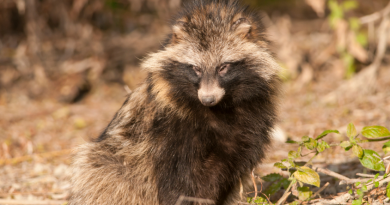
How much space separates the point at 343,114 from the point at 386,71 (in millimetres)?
2778

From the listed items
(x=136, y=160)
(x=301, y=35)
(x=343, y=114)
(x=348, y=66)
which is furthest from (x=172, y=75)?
(x=301, y=35)

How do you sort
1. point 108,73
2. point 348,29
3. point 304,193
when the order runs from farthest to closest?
point 108,73 < point 348,29 < point 304,193

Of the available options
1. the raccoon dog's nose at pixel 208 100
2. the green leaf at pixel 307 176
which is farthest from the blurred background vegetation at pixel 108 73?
the raccoon dog's nose at pixel 208 100

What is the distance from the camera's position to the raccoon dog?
12.5 feet

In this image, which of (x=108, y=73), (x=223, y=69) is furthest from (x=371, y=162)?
(x=108, y=73)

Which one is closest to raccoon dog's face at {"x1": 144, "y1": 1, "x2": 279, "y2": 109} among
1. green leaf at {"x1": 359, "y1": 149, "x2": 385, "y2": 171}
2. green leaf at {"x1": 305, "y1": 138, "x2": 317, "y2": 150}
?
green leaf at {"x1": 305, "y1": 138, "x2": 317, "y2": 150}

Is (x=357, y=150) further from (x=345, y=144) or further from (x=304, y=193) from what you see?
(x=304, y=193)

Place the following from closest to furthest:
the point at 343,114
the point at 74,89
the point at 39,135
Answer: the point at 343,114
the point at 39,135
the point at 74,89

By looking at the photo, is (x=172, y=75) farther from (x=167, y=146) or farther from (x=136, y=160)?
(x=136, y=160)

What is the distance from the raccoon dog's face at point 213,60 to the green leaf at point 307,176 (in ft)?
2.79

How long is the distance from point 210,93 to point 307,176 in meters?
1.19

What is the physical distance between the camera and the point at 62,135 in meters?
8.12

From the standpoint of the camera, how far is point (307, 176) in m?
3.69

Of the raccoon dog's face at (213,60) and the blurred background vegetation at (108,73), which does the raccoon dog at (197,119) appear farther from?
the blurred background vegetation at (108,73)
